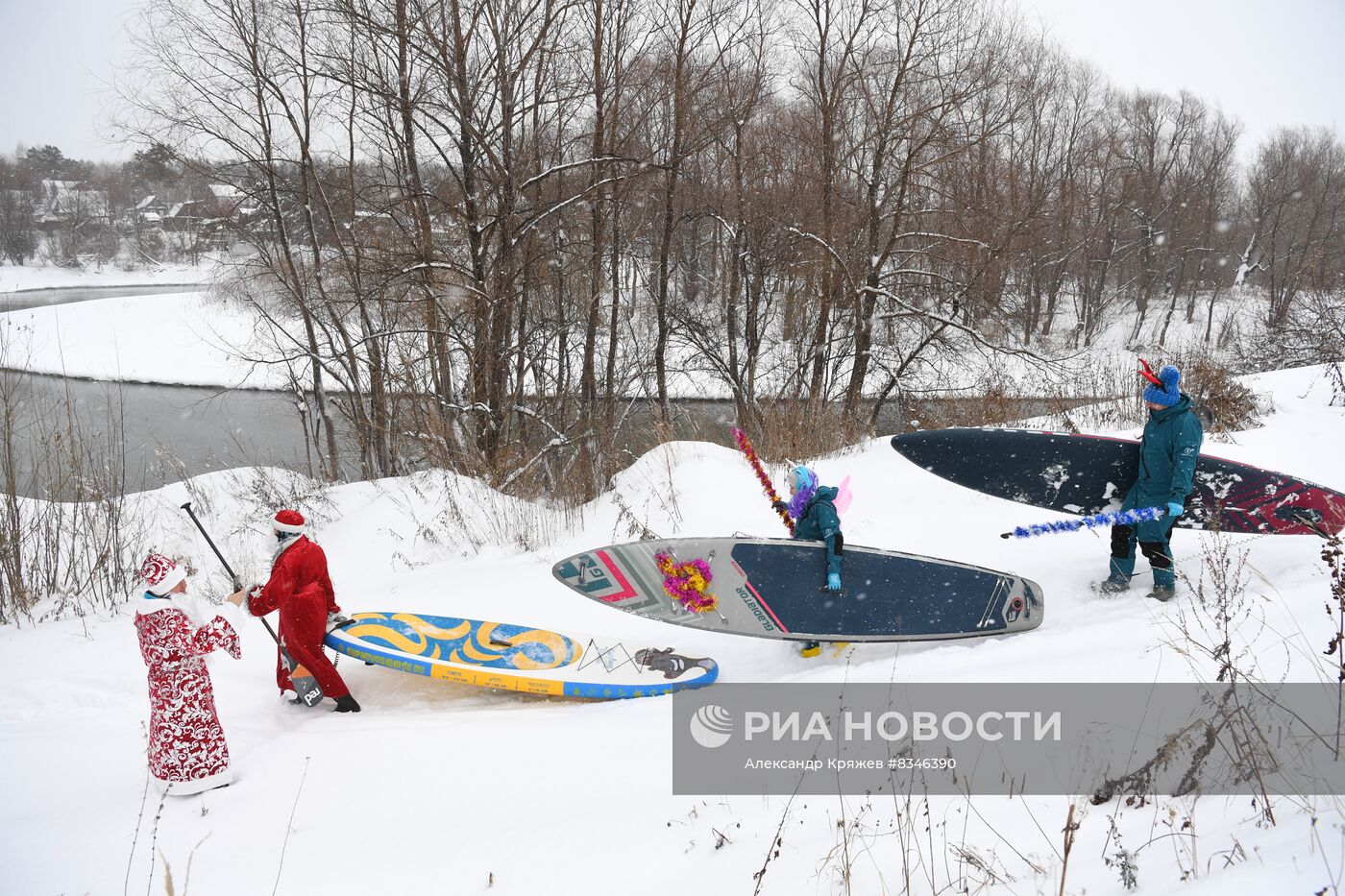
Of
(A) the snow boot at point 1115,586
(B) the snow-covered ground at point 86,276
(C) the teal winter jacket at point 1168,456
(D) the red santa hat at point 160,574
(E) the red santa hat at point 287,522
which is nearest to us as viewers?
(D) the red santa hat at point 160,574

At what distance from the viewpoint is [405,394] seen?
11391mm

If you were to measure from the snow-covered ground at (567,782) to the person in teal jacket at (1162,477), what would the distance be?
248 millimetres

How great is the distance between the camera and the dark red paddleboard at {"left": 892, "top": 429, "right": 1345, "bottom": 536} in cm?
506

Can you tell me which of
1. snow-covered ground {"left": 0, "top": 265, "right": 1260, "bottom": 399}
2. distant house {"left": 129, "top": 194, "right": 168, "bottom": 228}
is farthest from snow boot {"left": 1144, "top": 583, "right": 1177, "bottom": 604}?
distant house {"left": 129, "top": 194, "right": 168, "bottom": 228}

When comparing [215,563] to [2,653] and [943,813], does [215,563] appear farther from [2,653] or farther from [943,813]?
[943,813]

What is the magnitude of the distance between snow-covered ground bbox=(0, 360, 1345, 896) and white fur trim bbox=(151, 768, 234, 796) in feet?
0.23

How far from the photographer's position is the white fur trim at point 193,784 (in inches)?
140

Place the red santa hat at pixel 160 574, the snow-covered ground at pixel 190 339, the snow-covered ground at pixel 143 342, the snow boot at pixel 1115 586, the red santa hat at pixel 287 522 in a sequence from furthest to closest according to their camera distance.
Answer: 1. the snow-covered ground at pixel 143 342
2. the snow-covered ground at pixel 190 339
3. the snow boot at pixel 1115 586
4. the red santa hat at pixel 287 522
5. the red santa hat at pixel 160 574

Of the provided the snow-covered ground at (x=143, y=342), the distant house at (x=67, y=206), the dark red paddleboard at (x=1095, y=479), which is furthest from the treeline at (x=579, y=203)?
the distant house at (x=67, y=206)

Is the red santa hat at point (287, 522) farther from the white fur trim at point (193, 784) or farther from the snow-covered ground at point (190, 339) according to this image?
the snow-covered ground at point (190, 339)

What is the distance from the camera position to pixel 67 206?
45094 mm

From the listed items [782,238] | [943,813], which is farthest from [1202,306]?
[943,813]

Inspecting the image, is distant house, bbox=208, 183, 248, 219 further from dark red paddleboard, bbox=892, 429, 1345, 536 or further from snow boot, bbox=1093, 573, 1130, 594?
snow boot, bbox=1093, 573, 1130, 594

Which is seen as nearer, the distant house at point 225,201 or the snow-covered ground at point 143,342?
the distant house at point 225,201
